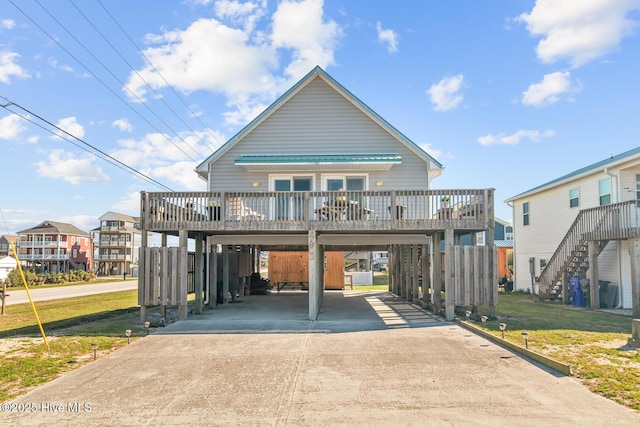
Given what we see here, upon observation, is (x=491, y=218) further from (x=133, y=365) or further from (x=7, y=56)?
(x=7, y=56)

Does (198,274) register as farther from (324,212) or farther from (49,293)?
(49,293)

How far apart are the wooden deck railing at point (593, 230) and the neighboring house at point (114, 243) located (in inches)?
2320

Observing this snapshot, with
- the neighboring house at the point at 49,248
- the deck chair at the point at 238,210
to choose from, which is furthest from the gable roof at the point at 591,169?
the neighboring house at the point at 49,248

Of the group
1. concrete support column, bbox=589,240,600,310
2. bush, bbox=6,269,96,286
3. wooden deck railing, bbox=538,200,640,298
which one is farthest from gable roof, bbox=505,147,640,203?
bush, bbox=6,269,96,286

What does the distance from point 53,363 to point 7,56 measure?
1022 cm

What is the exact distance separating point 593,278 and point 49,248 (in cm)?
7169

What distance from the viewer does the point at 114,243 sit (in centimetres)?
6391

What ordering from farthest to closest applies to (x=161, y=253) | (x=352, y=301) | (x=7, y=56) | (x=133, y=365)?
(x=352, y=301) < (x=7, y=56) < (x=161, y=253) < (x=133, y=365)

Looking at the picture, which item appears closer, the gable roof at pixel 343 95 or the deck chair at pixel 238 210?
the deck chair at pixel 238 210

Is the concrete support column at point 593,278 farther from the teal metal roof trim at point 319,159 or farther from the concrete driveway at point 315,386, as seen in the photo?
the concrete driveway at point 315,386

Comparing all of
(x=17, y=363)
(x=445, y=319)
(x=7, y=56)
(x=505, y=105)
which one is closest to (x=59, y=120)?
(x=7, y=56)

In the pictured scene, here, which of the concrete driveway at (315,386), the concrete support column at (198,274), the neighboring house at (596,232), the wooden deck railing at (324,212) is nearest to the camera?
the concrete driveway at (315,386)

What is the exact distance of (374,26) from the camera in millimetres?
15523

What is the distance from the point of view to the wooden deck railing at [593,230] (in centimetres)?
1350
